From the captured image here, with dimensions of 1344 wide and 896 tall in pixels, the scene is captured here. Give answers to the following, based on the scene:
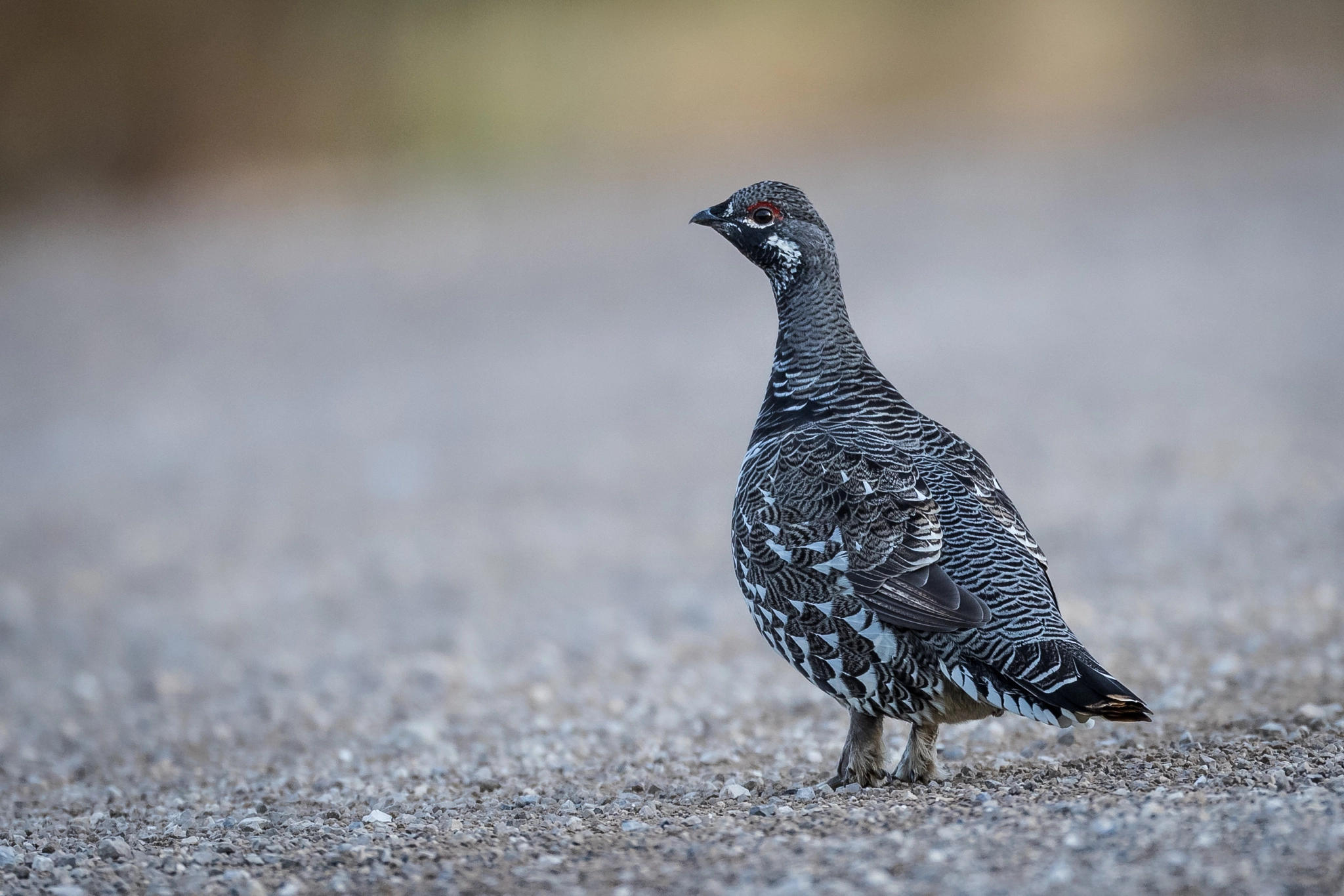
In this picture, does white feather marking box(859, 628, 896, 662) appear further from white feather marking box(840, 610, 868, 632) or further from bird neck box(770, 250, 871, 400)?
bird neck box(770, 250, 871, 400)

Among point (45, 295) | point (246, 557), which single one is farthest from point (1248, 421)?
point (45, 295)

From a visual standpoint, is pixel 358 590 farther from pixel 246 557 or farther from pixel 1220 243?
pixel 1220 243

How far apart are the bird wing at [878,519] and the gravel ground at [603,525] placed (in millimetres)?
758

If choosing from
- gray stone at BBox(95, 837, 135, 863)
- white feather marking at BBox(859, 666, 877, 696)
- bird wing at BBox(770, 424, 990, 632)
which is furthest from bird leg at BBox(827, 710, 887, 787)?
gray stone at BBox(95, 837, 135, 863)

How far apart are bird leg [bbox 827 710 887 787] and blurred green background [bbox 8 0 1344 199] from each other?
24.3 m

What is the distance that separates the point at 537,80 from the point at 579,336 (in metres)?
12.5

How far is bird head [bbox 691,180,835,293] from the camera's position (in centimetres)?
630

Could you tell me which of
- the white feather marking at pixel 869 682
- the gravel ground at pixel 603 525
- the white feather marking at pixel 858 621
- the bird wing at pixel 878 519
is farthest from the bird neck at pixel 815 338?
the gravel ground at pixel 603 525

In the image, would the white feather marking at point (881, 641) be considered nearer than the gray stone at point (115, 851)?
No

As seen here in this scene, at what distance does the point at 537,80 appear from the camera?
30.1 metres

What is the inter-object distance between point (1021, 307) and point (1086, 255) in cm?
323

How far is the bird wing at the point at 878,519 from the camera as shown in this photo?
5035 millimetres

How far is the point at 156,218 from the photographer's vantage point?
2600 centimetres

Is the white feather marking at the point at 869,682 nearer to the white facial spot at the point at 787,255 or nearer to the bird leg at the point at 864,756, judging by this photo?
the bird leg at the point at 864,756
